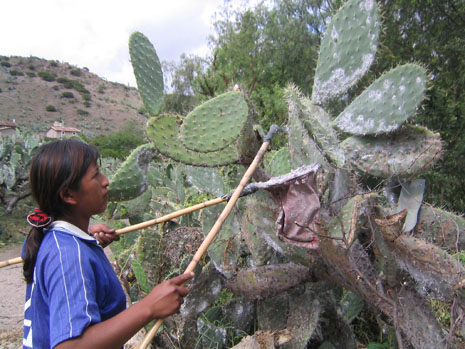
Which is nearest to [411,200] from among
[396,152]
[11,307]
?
[396,152]

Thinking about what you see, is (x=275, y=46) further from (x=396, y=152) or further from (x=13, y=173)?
(x=396, y=152)

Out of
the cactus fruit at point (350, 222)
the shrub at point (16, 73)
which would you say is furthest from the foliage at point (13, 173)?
the shrub at point (16, 73)

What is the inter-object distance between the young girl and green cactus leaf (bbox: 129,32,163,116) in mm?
1317

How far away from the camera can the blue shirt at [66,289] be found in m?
0.89

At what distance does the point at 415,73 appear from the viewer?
200 cm

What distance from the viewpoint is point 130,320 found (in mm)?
948

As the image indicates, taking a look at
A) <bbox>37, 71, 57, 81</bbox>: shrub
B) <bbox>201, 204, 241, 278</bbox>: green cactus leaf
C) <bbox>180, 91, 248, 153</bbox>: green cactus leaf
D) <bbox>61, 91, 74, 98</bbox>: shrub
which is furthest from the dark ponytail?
<bbox>37, 71, 57, 81</bbox>: shrub

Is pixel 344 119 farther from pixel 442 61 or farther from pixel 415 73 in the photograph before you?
pixel 442 61

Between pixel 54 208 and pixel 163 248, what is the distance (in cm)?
144

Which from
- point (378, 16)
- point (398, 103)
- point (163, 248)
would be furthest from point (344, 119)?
point (163, 248)

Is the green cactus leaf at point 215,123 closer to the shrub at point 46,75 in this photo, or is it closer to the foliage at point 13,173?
the foliage at point 13,173

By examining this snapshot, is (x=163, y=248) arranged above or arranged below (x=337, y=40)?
below

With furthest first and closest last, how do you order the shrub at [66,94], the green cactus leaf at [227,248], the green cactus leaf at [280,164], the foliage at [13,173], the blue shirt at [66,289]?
the shrub at [66,94] → the foliage at [13,173] → the green cactus leaf at [280,164] → the green cactus leaf at [227,248] → the blue shirt at [66,289]

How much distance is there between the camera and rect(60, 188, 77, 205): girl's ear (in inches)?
42.4
